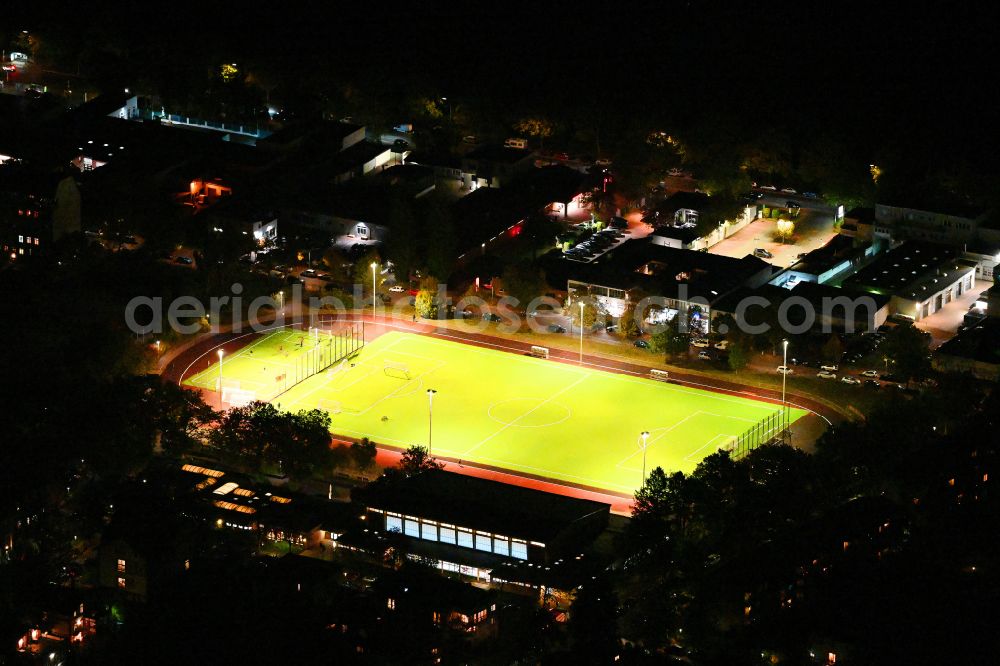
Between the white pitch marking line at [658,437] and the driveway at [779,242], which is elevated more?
the driveway at [779,242]

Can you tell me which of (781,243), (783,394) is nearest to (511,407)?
(783,394)

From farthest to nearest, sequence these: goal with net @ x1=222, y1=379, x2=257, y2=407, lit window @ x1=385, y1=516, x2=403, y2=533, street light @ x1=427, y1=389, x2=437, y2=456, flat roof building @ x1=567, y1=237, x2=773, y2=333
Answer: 1. flat roof building @ x1=567, y1=237, x2=773, y2=333
2. goal with net @ x1=222, y1=379, x2=257, y2=407
3. street light @ x1=427, y1=389, x2=437, y2=456
4. lit window @ x1=385, y1=516, x2=403, y2=533

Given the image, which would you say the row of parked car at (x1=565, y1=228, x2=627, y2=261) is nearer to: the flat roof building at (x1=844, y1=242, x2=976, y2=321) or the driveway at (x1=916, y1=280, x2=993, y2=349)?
the flat roof building at (x1=844, y1=242, x2=976, y2=321)

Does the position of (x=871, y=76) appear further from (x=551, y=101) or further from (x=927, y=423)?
(x=927, y=423)

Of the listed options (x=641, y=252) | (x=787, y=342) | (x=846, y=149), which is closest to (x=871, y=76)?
(x=846, y=149)

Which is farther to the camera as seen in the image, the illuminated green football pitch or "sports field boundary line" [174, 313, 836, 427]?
"sports field boundary line" [174, 313, 836, 427]

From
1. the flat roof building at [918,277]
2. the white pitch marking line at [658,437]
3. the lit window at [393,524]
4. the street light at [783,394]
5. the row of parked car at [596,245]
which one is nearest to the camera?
the lit window at [393,524]

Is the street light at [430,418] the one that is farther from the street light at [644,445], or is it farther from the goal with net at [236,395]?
the street light at [644,445]

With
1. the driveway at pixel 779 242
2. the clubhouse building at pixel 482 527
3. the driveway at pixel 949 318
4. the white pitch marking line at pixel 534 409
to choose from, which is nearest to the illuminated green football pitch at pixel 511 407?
the white pitch marking line at pixel 534 409

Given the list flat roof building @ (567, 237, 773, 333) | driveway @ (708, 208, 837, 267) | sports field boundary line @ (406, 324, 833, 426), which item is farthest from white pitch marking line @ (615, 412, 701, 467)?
driveway @ (708, 208, 837, 267)
